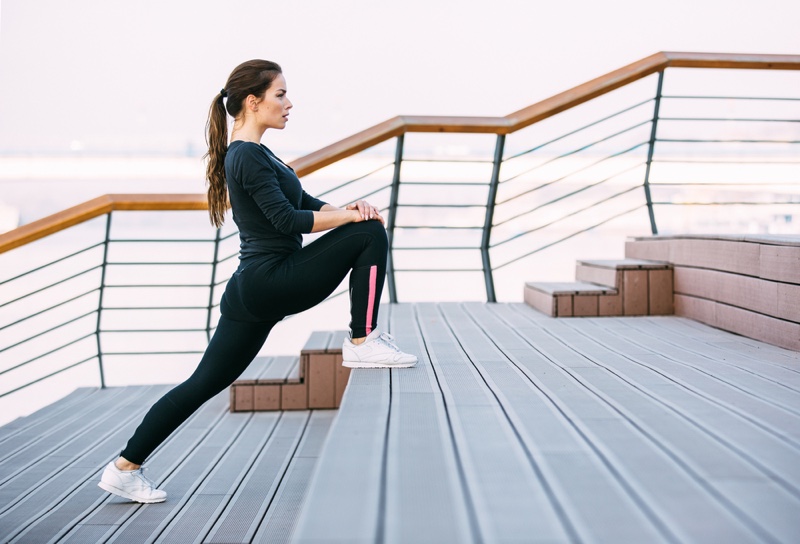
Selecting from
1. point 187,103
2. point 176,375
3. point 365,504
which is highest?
point 187,103

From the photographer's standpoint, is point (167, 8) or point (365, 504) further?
point (167, 8)

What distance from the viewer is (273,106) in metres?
1.79

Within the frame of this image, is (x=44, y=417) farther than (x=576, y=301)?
No

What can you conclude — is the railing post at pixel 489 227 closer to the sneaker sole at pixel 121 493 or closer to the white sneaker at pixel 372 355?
the white sneaker at pixel 372 355

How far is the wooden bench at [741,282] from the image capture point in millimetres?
2180

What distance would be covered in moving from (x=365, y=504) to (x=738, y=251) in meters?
Answer: 2.04

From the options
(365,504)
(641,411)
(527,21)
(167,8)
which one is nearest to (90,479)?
(365,504)

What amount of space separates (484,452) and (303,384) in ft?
4.95

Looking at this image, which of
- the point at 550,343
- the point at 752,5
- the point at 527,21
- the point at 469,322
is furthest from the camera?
the point at 527,21

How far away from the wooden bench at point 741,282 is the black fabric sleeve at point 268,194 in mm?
1537

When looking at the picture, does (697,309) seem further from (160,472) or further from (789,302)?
(160,472)

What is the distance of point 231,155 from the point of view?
1.72 m

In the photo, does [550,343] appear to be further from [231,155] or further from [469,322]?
[231,155]

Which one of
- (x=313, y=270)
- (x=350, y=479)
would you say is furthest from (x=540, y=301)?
(x=350, y=479)
